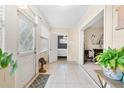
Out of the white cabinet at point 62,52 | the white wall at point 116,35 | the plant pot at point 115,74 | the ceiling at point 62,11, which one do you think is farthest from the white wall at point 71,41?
the plant pot at point 115,74

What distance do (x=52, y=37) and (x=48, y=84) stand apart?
17.6ft

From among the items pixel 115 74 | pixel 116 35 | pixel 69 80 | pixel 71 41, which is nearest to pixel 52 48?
pixel 71 41

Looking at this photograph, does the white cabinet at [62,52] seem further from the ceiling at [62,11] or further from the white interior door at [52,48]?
the ceiling at [62,11]

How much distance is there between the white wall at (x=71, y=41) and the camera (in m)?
10.1

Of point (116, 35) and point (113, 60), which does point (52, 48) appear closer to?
point (116, 35)

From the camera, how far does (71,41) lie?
10094 millimetres

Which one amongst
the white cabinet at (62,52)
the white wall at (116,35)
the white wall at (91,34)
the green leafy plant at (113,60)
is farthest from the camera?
the white cabinet at (62,52)

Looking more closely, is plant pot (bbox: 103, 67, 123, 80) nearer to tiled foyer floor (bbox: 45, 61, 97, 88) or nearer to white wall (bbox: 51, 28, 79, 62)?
tiled foyer floor (bbox: 45, 61, 97, 88)

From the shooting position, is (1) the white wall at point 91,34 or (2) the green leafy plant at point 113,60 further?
(1) the white wall at point 91,34

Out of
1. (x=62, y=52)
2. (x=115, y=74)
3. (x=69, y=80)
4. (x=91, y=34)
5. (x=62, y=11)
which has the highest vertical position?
(x=62, y=11)

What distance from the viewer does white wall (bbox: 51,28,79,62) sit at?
33.0 feet

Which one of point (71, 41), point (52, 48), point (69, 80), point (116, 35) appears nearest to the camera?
point (116, 35)

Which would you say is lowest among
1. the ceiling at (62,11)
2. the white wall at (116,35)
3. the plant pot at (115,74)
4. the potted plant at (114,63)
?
the plant pot at (115,74)
